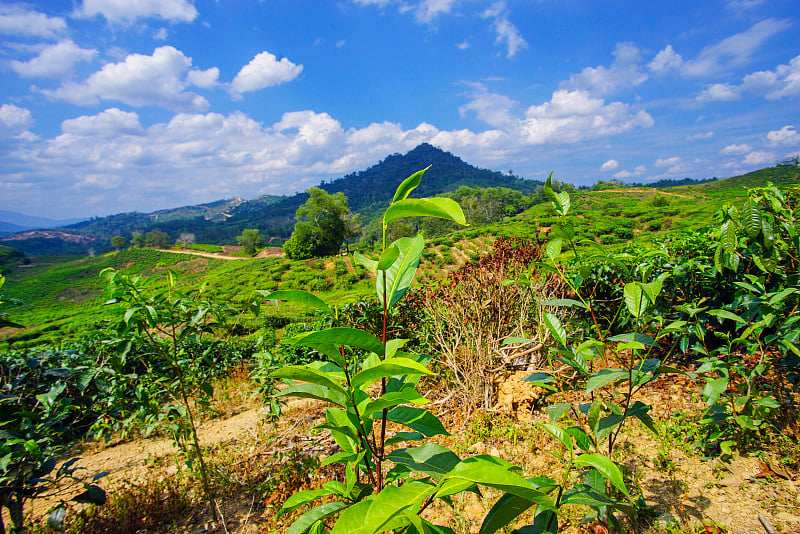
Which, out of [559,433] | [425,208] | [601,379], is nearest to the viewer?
[425,208]

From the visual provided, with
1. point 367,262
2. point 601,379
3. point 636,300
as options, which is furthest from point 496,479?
point 636,300

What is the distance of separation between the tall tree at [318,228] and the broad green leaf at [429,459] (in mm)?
47302

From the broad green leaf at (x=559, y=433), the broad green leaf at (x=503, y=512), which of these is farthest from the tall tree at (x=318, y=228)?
the broad green leaf at (x=503, y=512)

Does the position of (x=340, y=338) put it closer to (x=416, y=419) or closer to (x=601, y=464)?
(x=416, y=419)

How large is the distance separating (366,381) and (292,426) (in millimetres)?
3186

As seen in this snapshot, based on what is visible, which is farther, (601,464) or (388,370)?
(601,464)

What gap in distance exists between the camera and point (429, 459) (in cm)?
77

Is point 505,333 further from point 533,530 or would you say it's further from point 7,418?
point 7,418

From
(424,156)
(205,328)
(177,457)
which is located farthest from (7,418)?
(424,156)

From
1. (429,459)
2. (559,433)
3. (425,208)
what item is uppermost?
(425,208)

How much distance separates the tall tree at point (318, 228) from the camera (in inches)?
1837

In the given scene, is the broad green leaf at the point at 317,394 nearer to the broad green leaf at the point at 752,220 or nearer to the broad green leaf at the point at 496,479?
the broad green leaf at the point at 496,479

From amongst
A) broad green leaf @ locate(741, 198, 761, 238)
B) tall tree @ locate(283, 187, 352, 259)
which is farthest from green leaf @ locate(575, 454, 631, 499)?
tall tree @ locate(283, 187, 352, 259)

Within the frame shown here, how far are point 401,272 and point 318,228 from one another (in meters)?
48.9
